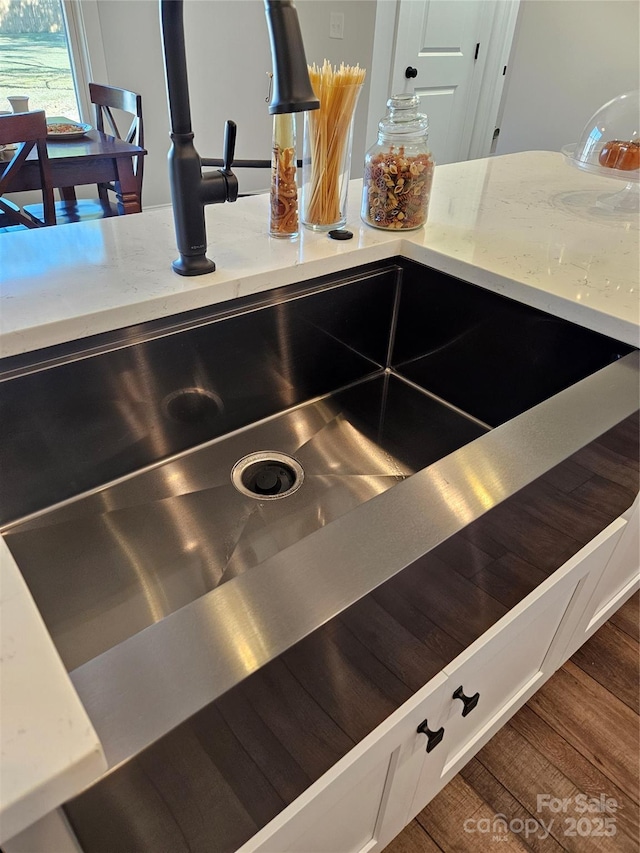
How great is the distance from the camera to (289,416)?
1.02 meters

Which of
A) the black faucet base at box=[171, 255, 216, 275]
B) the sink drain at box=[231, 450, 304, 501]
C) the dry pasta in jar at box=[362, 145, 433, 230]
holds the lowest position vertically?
the sink drain at box=[231, 450, 304, 501]

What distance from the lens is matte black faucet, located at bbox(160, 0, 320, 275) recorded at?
2.03ft

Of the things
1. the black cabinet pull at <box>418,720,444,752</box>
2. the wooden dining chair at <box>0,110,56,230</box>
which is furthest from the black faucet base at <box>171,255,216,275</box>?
the wooden dining chair at <box>0,110,56,230</box>

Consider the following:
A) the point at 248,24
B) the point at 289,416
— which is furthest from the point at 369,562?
the point at 248,24

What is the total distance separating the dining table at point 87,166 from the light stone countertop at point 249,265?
4.99 ft

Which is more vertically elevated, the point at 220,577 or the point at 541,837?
the point at 220,577

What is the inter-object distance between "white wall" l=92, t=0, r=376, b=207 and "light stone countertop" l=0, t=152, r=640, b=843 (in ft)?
8.07

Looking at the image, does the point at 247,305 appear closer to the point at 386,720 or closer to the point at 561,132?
the point at 386,720

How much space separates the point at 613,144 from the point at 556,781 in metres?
1.28

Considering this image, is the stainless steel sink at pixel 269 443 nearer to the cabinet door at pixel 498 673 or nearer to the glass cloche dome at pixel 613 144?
the cabinet door at pixel 498 673

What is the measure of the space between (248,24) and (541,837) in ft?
13.2

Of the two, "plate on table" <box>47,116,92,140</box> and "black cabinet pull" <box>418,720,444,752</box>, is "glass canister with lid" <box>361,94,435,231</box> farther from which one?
"plate on table" <box>47,116,92,140</box>

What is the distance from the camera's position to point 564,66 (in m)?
2.82

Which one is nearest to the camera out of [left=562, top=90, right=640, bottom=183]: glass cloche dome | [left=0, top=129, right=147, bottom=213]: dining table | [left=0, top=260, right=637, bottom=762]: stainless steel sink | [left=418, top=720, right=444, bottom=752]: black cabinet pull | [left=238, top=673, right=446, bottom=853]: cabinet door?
[left=0, top=260, right=637, bottom=762]: stainless steel sink
